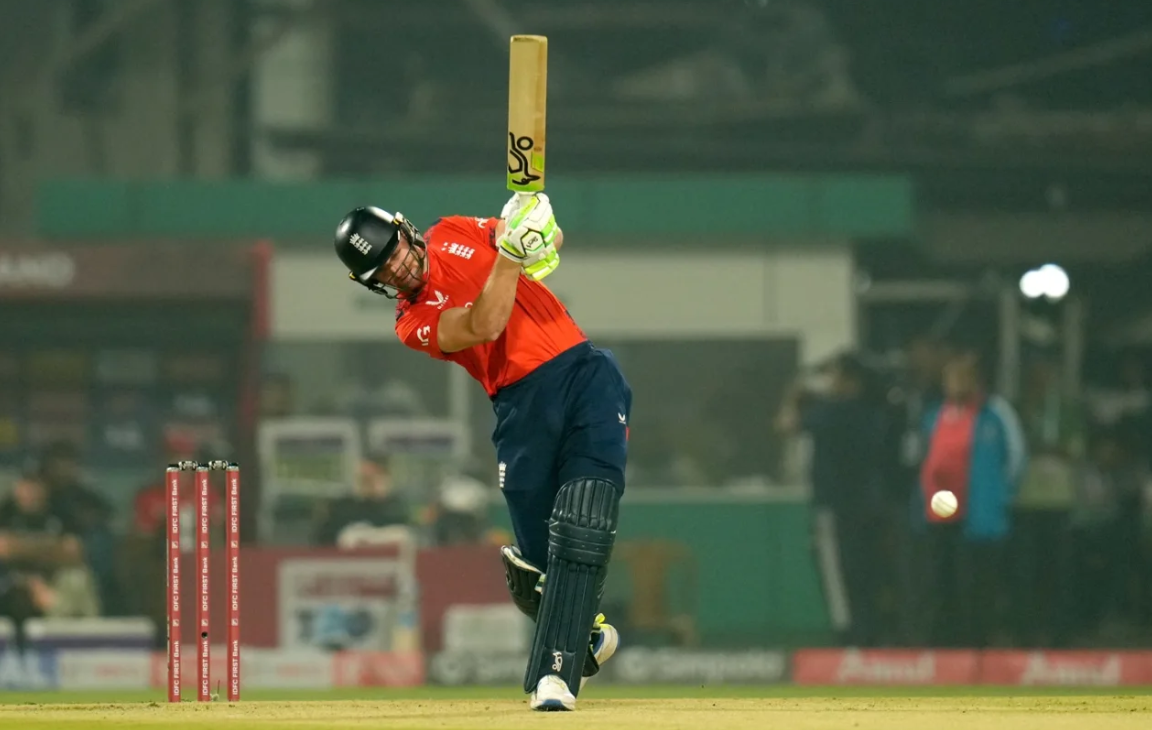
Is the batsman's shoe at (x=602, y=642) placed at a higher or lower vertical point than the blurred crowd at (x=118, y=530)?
higher

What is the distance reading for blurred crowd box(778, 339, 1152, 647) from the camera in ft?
36.1

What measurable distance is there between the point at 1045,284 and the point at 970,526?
1859 millimetres

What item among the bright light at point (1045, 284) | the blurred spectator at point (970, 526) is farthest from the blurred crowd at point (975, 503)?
the bright light at point (1045, 284)

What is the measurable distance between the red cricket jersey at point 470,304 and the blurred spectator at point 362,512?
5.99 m

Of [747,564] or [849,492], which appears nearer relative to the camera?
[849,492]

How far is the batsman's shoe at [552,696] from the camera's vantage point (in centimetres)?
508

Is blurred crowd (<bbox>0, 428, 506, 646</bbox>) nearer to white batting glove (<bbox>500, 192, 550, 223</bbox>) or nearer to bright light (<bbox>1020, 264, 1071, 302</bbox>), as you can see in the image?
bright light (<bbox>1020, 264, 1071, 302</bbox>)

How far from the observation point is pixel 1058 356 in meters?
11.8

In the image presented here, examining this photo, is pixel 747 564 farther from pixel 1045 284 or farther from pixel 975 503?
pixel 1045 284

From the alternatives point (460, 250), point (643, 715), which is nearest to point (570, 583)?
point (643, 715)

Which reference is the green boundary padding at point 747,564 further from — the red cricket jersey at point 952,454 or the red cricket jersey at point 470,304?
the red cricket jersey at point 470,304

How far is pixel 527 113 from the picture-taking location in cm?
507

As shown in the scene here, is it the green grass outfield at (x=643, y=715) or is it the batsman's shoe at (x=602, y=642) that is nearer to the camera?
the green grass outfield at (x=643, y=715)

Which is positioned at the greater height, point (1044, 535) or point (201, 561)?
point (201, 561)
